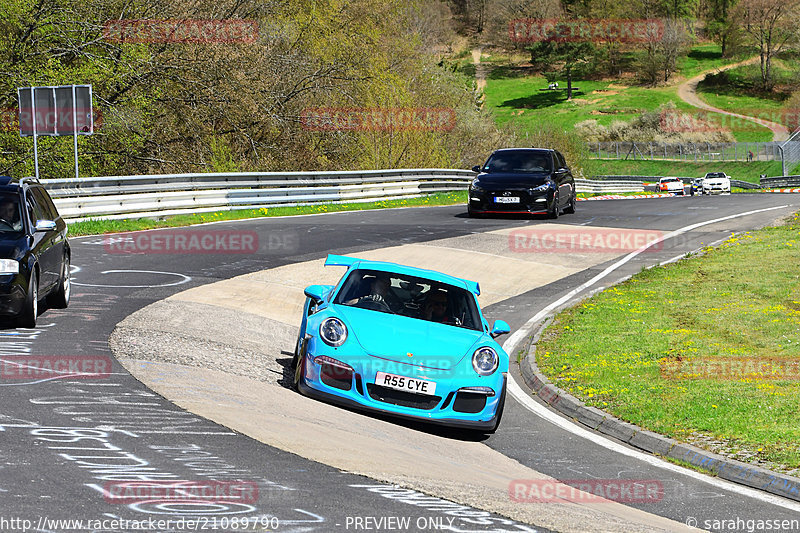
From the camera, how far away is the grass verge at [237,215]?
70.4 feet

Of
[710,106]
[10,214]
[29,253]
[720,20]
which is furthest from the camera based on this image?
[720,20]

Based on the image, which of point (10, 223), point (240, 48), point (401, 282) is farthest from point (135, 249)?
point (240, 48)

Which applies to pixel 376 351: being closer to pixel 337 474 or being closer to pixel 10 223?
pixel 337 474

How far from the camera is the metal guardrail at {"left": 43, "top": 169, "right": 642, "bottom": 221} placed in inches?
864

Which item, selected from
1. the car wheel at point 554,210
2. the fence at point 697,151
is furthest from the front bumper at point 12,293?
the fence at point 697,151

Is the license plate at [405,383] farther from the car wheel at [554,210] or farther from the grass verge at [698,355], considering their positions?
the car wheel at [554,210]

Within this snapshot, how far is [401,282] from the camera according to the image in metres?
9.87

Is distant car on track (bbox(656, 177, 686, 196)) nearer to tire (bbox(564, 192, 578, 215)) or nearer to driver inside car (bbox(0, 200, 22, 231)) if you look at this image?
tire (bbox(564, 192, 578, 215))

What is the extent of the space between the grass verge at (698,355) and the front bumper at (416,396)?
167 cm

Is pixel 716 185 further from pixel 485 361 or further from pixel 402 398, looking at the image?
pixel 402 398

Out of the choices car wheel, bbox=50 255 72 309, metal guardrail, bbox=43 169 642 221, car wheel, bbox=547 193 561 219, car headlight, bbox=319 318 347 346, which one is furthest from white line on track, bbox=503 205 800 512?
metal guardrail, bbox=43 169 642 221

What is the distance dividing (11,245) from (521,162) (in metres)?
18.1

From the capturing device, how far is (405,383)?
8.27 m

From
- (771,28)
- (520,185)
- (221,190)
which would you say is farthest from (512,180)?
(771,28)
